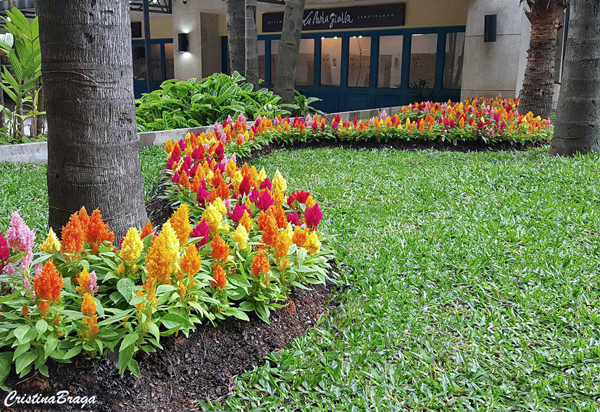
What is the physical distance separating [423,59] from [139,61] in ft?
45.5

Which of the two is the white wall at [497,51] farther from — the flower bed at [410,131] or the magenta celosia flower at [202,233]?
the magenta celosia flower at [202,233]

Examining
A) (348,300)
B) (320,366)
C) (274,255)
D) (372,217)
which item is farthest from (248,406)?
(372,217)

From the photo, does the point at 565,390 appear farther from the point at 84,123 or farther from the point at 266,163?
the point at 266,163

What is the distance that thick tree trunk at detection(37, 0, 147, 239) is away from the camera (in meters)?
2.72

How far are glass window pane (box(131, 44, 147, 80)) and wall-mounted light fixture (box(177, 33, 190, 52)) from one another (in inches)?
163

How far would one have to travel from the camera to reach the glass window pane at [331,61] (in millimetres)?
19016

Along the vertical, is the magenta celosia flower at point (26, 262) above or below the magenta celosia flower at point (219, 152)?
below

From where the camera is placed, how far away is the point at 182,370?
97.0 inches

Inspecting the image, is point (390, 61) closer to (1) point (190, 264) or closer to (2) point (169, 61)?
(2) point (169, 61)

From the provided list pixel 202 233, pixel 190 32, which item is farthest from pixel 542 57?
pixel 190 32

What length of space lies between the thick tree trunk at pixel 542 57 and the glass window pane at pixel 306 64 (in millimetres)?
10130

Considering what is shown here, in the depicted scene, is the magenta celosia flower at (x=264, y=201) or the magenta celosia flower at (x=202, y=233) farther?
the magenta celosia flower at (x=264, y=201)

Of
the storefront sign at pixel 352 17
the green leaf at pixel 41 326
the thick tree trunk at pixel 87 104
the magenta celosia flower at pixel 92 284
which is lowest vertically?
the green leaf at pixel 41 326

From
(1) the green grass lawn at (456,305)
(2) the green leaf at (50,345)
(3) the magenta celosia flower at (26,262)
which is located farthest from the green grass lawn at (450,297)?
(3) the magenta celosia flower at (26,262)
